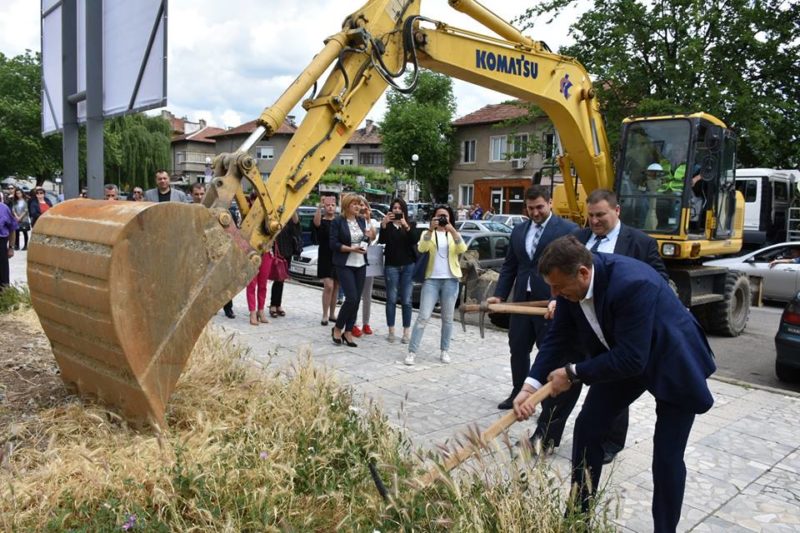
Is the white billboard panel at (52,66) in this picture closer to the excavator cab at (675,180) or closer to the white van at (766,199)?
the excavator cab at (675,180)

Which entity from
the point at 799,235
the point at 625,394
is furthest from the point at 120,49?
the point at 799,235

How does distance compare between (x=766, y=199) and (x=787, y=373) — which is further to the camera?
(x=766, y=199)

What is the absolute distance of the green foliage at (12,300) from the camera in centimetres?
812

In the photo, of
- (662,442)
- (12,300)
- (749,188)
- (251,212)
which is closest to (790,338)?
(662,442)

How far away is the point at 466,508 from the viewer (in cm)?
288

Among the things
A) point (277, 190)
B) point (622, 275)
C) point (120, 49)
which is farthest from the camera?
point (277, 190)

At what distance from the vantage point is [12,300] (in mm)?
8297

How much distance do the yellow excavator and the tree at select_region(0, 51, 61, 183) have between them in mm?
45294

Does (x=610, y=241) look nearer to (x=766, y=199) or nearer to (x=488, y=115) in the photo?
(x=766, y=199)

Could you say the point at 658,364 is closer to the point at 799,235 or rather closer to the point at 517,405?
the point at 517,405

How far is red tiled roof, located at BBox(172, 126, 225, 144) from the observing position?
262 feet

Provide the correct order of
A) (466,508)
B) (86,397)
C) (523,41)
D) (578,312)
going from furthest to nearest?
(523,41)
(86,397)
(578,312)
(466,508)

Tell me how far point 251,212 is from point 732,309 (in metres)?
8.64

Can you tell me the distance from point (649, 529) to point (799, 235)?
21.1 meters
